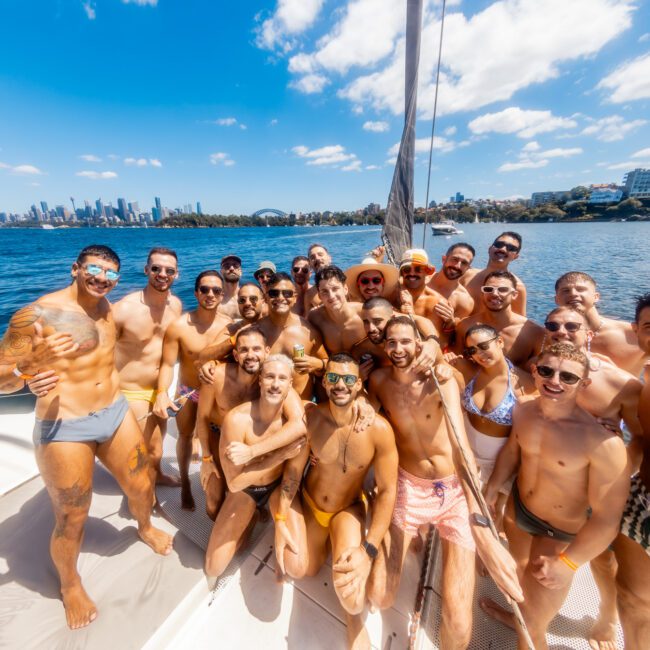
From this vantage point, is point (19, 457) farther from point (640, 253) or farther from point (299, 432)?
point (640, 253)

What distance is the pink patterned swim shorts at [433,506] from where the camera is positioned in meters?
2.45

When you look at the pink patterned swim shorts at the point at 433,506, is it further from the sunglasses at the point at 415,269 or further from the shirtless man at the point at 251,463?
the sunglasses at the point at 415,269

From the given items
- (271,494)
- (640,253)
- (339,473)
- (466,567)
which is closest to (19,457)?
(271,494)

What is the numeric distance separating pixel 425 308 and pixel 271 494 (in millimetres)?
2843

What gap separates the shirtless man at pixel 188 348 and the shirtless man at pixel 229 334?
0.18 meters

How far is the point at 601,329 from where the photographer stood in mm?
3361

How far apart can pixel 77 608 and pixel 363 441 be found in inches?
95.9

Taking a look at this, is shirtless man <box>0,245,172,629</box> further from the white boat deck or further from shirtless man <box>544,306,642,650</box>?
shirtless man <box>544,306,642,650</box>

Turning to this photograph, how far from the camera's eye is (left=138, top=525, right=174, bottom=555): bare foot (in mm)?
2697

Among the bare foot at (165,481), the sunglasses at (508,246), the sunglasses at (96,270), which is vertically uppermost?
the sunglasses at (96,270)

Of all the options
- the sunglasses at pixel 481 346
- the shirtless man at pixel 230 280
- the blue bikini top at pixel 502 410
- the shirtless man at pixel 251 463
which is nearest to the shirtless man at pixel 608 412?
the blue bikini top at pixel 502 410

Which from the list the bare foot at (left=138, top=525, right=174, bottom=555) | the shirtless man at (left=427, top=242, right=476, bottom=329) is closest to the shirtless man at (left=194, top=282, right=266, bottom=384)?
the bare foot at (left=138, top=525, right=174, bottom=555)

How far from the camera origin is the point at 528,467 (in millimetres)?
2113

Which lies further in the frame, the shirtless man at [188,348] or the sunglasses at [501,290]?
the sunglasses at [501,290]
